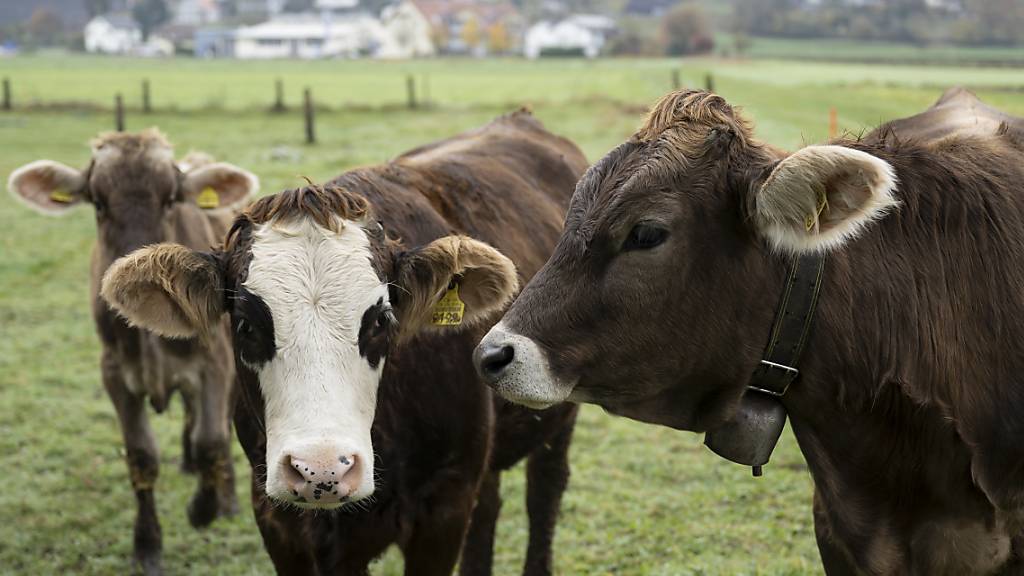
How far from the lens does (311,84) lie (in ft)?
155

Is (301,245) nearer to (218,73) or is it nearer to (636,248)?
(636,248)

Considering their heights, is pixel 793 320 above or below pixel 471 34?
above

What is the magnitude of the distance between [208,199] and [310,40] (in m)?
116

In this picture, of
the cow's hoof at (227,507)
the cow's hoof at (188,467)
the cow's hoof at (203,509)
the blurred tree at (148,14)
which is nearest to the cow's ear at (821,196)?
the cow's hoof at (203,509)

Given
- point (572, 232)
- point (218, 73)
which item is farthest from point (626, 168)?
point (218, 73)

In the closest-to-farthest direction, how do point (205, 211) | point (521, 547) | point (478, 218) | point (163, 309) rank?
point (163, 309)
point (478, 218)
point (521, 547)
point (205, 211)

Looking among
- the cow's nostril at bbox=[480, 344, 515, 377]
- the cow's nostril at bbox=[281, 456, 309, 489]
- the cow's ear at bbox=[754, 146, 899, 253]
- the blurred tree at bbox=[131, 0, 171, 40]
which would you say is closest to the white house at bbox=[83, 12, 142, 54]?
the blurred tree at bbox=[131, 0, 171, 40]

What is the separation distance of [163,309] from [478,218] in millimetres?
1351

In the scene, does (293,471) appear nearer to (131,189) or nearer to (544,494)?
(544,494)

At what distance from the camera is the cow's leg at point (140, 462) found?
5566mm

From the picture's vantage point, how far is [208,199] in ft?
20.0

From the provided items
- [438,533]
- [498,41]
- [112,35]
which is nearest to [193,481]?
[438,533]

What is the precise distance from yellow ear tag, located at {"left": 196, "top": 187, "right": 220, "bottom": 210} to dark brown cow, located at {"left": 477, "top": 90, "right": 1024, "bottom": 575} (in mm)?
3654

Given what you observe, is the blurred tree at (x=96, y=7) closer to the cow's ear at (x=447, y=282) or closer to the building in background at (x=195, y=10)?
the building in background at (x=195, y=10)
